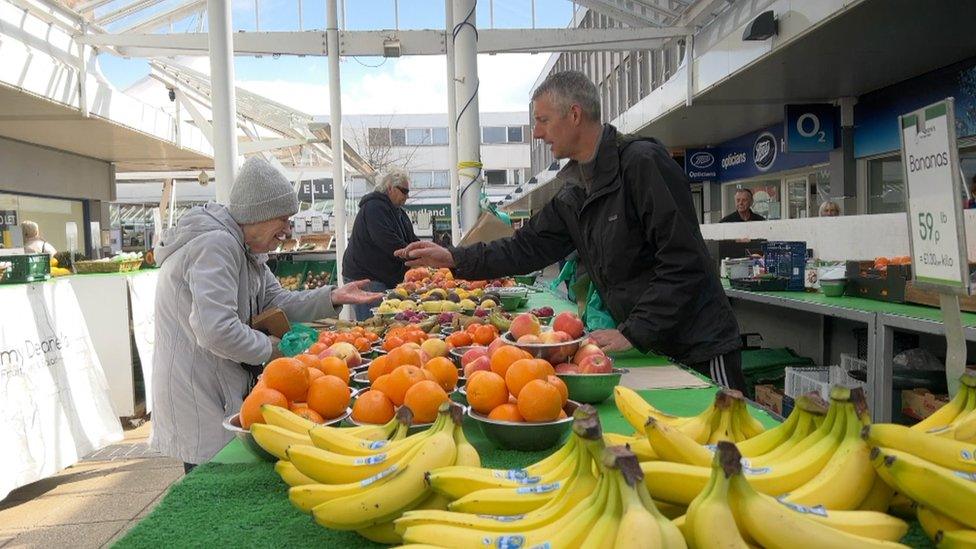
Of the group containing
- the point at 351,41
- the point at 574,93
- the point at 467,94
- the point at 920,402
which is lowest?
the point at 920,402

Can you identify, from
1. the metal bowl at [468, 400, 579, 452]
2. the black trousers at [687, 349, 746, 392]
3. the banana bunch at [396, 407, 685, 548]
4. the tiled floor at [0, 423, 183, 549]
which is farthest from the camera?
the tiled floor at [0, 423, 183, 549]

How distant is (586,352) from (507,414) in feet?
2.17

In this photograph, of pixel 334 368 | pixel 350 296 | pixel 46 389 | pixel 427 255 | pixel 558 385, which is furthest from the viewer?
pixel 46 389

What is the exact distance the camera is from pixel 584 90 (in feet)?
10.2

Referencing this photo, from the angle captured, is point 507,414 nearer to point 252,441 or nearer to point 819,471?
point 252,441

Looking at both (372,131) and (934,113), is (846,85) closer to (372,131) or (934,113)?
(934,113)

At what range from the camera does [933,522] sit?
1.08m

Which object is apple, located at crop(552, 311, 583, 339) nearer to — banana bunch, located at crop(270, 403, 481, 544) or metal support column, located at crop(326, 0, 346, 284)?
banana bunch, located at crop(270, 403, 481, 544)

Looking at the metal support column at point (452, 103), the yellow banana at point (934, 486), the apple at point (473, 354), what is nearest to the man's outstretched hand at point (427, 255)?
the apple at point (473, 354)

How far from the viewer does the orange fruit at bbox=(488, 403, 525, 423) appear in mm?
1732

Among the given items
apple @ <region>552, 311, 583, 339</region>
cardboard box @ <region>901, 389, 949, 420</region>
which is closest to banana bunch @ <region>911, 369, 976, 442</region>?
apple @ <region>552, 311, 583, 339</region>

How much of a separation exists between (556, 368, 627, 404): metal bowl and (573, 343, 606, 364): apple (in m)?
0.14

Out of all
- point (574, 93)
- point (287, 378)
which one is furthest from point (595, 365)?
point (574, 93)

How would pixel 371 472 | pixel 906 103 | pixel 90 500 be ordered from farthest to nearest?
pixel 906 103 → pixel 90 500 → pixel 371 472
